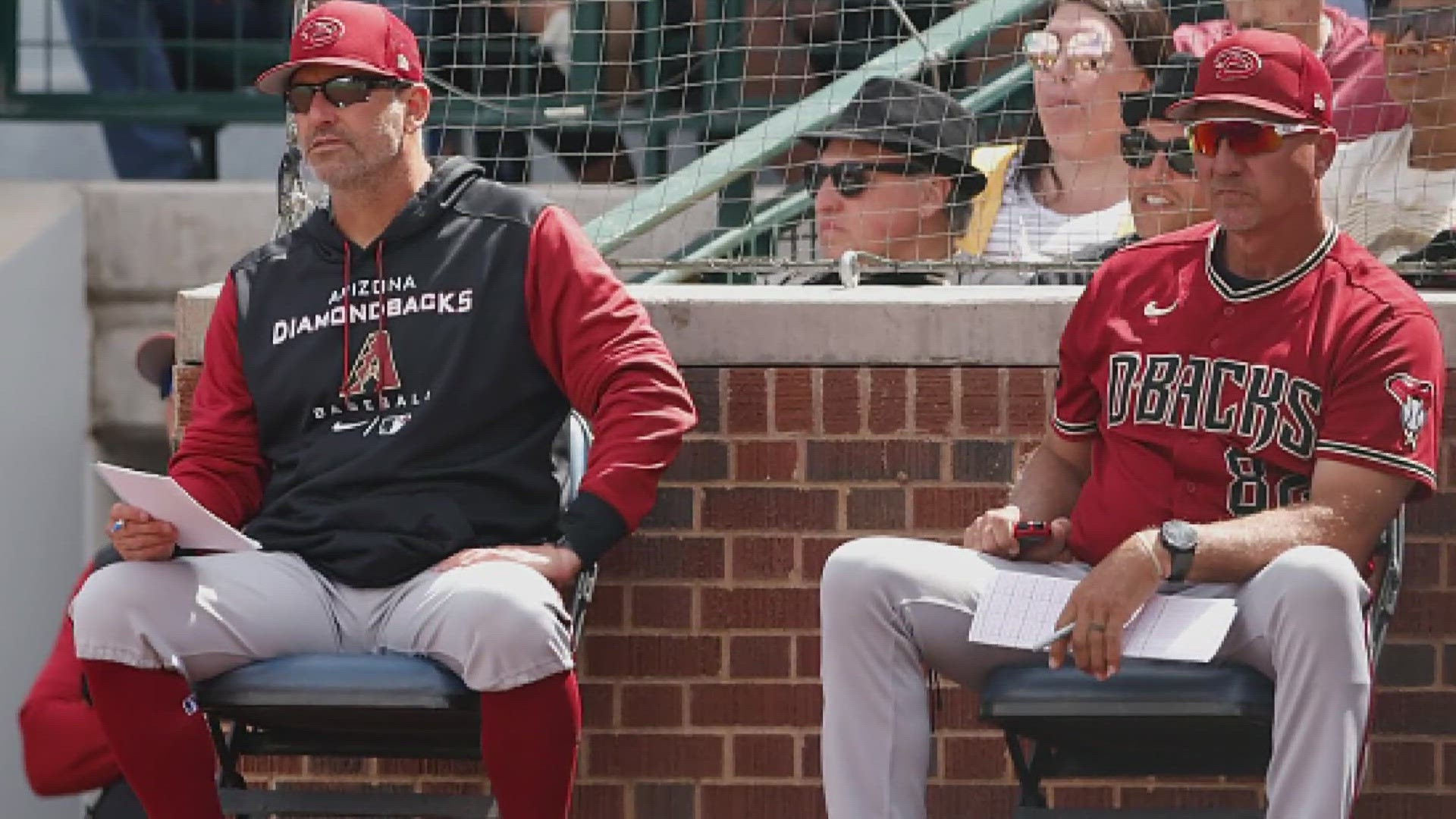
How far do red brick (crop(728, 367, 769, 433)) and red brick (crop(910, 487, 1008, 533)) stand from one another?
1.13ft

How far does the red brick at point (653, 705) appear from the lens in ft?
18.3

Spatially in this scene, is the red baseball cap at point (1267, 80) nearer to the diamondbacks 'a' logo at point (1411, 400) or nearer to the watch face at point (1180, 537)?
the diamondbacks 'a' logo at point (1411, 400)

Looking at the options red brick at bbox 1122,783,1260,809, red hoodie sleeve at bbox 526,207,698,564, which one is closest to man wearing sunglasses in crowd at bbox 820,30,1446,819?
red hoodie sleeve at bbox 526,207,698,564

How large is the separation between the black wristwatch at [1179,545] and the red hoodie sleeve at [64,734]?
2.42m

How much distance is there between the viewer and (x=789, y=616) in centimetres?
555

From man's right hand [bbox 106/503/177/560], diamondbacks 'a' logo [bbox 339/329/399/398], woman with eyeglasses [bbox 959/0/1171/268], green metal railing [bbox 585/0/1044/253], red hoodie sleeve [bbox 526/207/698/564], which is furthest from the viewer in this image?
green metal railing [bbox 585/0/1044/253]

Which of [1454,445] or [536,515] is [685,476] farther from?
[1454,445]

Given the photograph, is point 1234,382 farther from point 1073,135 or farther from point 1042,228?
point 1073,135

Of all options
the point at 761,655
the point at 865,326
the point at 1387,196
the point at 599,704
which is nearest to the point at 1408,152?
the point at 1387,196

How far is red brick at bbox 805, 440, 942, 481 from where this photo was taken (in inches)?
216

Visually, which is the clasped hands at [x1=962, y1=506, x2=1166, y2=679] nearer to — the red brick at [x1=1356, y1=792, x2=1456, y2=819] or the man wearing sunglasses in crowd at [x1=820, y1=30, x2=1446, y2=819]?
the man wearing sunglasses in crowd at [x1=820, y1=30, x2=1446, y2=819]

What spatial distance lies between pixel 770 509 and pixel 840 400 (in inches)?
10.4

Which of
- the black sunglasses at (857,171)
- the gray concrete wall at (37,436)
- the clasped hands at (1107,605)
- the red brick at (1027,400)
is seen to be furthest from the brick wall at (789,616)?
the gray concrete wall at (37,436)

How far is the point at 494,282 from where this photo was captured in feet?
16.6
